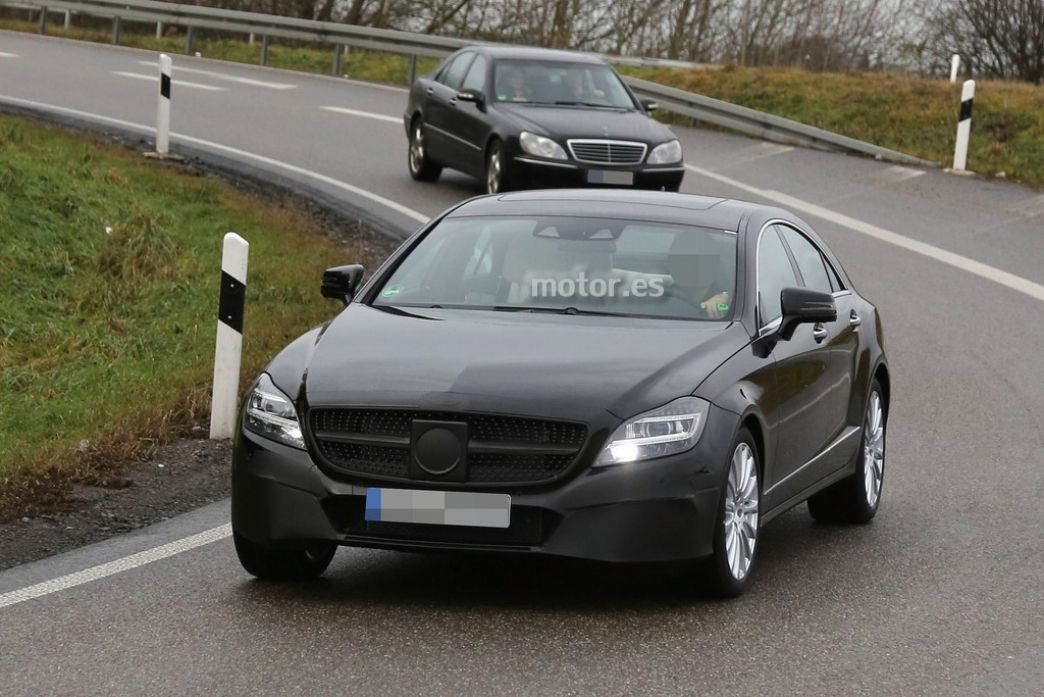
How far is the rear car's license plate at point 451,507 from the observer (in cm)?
675

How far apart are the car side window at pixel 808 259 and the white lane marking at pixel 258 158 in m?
9.89

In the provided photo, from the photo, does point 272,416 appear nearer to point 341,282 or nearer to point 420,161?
point 341,282

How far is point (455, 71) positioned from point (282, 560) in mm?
15669

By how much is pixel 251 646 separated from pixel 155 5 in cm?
3336

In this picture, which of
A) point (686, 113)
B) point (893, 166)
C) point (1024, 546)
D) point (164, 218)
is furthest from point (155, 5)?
point (1024, 546)

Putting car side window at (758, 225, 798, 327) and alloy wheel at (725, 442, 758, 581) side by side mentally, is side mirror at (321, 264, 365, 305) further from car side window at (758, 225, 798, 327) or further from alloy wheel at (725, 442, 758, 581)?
alloy wheel at (725, 442, 758, 581)

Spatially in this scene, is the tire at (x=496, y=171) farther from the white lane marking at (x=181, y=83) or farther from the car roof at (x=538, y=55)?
the white lane marking at (x=181, y=83)

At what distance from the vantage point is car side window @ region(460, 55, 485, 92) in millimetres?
21500

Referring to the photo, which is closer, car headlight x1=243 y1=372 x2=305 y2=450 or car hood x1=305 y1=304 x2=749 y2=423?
car hood x1=305 y1=304 x2=749 y2=423

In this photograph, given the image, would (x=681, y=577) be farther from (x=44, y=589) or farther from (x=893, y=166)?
(x=893, y=166)

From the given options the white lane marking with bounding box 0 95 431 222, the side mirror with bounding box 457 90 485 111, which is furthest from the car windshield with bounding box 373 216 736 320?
the side mirror with bounding box 457 90 485 111

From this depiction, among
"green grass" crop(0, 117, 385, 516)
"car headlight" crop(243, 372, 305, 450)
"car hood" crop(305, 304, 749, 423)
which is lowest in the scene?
"green grass" crop(0, 117, 385, 516)

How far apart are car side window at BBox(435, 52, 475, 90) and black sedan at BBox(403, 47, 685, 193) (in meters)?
0.02

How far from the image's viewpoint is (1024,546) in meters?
8.44
